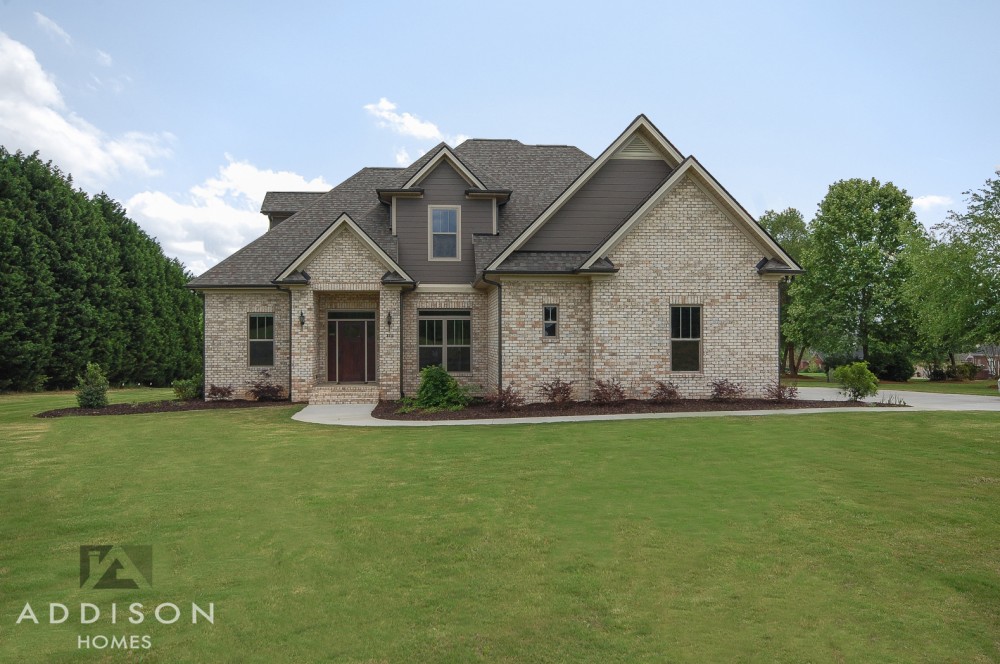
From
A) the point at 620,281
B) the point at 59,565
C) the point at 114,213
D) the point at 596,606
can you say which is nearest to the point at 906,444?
the point at 620,281

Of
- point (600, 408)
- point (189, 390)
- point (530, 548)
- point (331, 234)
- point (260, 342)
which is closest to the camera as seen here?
point (530, 548)

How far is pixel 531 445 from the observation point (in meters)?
11.4

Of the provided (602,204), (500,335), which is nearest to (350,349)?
(500,335)

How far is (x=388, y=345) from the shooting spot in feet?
65.3

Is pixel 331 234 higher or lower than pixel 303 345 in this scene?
higher

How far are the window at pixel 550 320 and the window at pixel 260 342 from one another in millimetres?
9830

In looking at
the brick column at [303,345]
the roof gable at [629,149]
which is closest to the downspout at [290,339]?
the brick column at [303,345]

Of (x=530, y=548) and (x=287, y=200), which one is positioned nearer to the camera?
(x=530, y=548)

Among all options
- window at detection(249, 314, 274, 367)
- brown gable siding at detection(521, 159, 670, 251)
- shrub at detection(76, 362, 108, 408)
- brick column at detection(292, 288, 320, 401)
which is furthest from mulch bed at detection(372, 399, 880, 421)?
shrub at detection(76, 362, 108, 408)

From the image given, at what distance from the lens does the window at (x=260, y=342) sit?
69.9 ft

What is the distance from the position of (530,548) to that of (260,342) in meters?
17.7

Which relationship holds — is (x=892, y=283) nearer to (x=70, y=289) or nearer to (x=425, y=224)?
(x=425, y=224)

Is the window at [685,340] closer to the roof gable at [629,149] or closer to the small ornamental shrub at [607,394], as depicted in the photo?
the small ornamental shrub at [607,394]

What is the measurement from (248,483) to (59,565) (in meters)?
3.16
